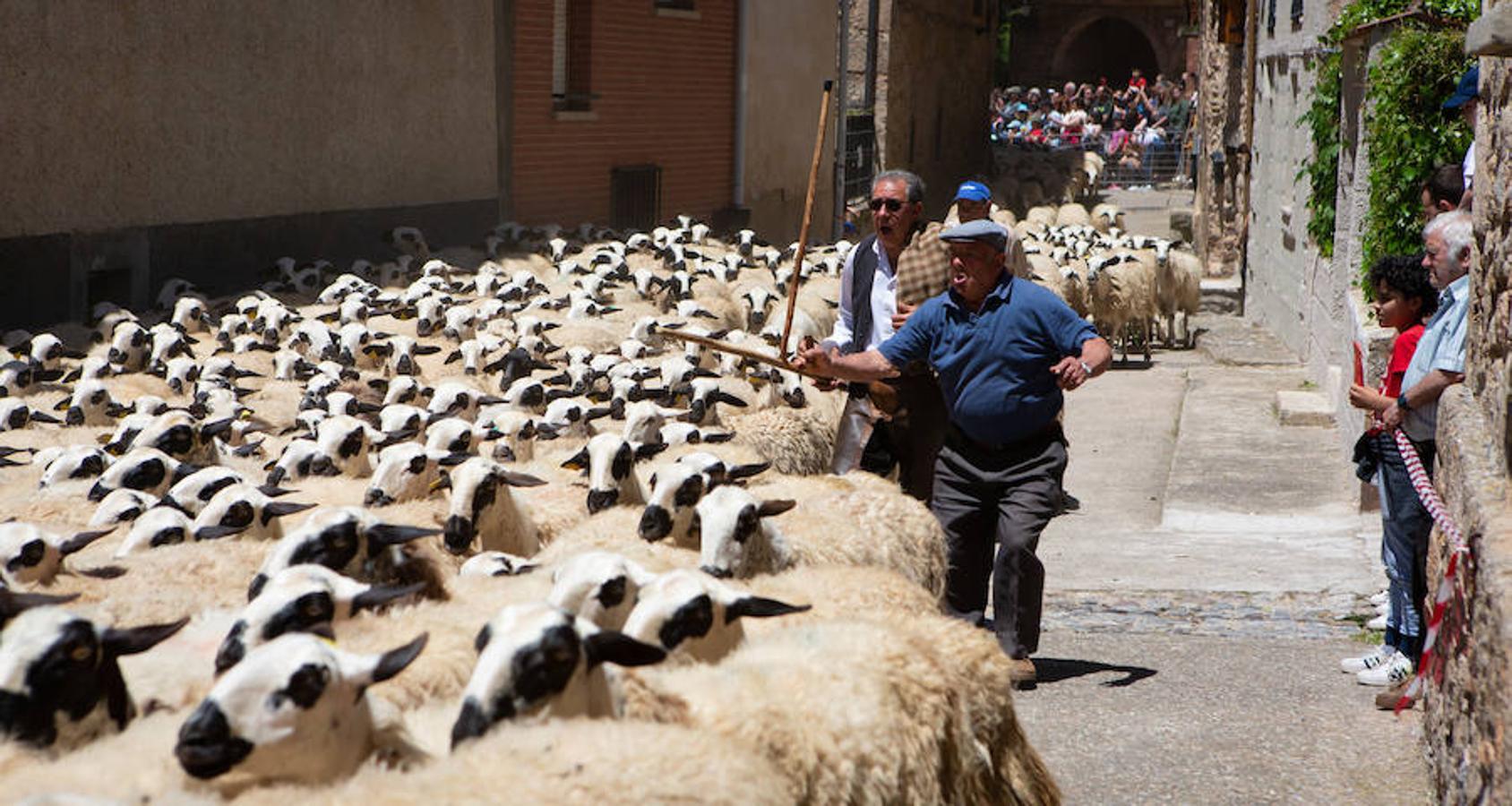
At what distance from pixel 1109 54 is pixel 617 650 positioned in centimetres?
5661

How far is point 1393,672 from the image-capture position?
677 centimetres

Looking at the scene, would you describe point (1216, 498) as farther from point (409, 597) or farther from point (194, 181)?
point (194, 181)

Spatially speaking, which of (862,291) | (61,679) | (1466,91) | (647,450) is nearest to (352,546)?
(61,679)

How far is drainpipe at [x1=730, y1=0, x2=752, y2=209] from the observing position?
24.9 m

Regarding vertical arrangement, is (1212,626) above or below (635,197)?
below

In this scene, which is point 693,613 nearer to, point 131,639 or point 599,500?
point 131,639

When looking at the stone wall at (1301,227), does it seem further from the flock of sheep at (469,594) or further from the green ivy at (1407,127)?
the flock of sheep at (469,594)

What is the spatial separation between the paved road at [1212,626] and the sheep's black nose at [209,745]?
3.18 meters

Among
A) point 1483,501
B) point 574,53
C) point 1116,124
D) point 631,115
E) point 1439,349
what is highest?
point 1116,124

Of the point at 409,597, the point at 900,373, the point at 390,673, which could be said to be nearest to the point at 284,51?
the point at 900,373

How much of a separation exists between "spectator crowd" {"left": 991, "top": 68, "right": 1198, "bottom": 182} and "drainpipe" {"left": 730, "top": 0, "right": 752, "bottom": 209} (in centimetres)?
1664

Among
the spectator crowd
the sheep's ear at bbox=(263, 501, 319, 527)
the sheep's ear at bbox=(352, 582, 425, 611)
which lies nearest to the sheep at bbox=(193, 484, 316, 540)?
the sheep's ear at bbox=(263, 501, 319, 527)

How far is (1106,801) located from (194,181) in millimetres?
10684

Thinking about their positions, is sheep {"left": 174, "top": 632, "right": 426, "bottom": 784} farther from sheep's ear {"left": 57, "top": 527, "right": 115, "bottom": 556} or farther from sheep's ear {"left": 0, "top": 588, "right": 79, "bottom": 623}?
sheep's ear {"left": 57, "top": 527, "right": 115, "bottom": 556}
